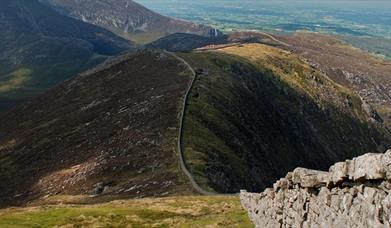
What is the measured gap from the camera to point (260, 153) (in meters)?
121

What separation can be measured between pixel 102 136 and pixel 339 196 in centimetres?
9903

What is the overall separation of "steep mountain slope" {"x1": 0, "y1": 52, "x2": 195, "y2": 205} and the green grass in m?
14.5

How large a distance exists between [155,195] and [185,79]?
290ft

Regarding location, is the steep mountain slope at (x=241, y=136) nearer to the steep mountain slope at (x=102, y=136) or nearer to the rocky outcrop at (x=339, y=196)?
the steep mountain slope at (x=102, y=136)

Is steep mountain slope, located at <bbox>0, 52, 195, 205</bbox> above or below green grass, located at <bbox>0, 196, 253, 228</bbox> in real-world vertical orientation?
below

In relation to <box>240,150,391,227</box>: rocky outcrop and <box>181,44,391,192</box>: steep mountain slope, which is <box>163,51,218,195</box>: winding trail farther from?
<box>240,150,391,227</box>: rocky outcrop

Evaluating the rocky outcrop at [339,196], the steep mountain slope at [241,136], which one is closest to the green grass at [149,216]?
the rocky outcrop at [339,196]

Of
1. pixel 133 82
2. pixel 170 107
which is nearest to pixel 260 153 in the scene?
pixel 170 107

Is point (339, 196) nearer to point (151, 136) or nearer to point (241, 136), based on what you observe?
point (151, 136)

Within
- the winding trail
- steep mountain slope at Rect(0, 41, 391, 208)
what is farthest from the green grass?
steep mountain slope at Rect(0, 41, 391, 208)

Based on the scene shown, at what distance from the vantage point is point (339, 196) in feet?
64.5

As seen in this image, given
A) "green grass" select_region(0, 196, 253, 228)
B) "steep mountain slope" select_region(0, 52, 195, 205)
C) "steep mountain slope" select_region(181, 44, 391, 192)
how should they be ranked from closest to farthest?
1. "green grass" select_region(0, 196, 253, 228)
2. "steep mountain slope" select_region(0, 52, 195, 205)
3. "steep mountain slope" select_region(181, 44, 391, 192)

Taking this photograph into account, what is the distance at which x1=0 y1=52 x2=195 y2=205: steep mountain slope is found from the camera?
8312 cm

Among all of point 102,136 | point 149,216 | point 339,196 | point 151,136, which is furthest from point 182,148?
point 339,196
